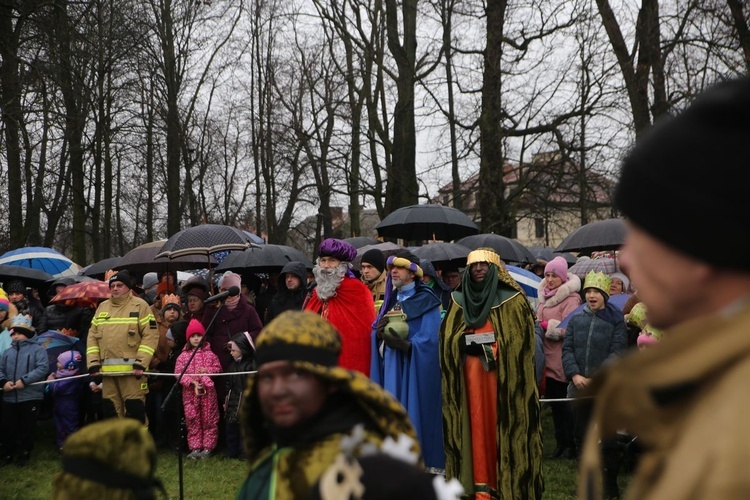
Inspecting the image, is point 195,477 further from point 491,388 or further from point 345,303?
point 491,388

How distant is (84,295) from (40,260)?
A: 6.64m

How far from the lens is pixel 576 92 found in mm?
14781

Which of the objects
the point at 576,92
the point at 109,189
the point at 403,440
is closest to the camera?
the point at 403,440

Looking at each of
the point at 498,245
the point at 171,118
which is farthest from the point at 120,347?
the point at 171,118

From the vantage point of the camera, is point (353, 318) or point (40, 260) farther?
point (40, 260)

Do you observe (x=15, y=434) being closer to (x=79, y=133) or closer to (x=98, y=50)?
Result: (x=98, y=50)

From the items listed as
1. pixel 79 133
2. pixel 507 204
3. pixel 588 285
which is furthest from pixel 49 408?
pixel 79 133

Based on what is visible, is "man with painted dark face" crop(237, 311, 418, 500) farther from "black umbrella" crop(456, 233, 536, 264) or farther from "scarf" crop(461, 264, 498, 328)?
"black umbrella" crop(456, 233, 536, 264)

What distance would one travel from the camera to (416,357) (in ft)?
23.2

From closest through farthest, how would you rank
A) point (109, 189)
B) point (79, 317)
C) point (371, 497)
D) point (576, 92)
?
→ 1. point (371, 497)
2. point (79, 317)
3. point (576, 92)
4. point (109, 189)

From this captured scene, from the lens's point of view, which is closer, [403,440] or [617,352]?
[403,440]

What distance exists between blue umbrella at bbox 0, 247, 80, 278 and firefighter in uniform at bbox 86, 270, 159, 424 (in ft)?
22.7

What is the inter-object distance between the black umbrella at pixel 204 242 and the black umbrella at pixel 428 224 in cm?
292

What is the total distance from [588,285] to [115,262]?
11.8m
